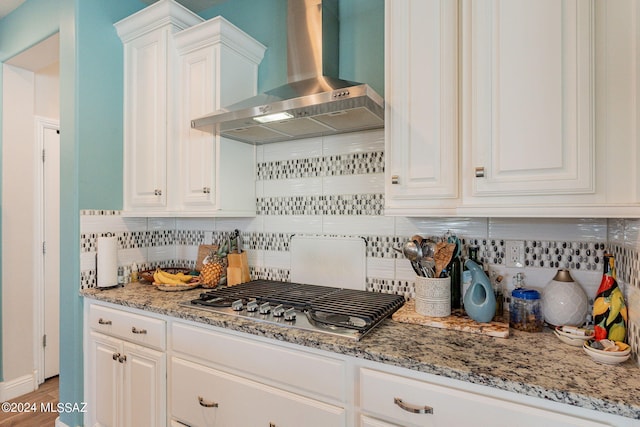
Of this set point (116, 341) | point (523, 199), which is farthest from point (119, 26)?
point (523, 199)

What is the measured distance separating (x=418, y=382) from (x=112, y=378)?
172cm

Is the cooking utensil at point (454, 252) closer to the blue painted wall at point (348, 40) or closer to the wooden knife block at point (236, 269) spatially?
the blue painted wall at point (348, 40)

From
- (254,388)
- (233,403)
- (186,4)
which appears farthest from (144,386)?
(186,4)

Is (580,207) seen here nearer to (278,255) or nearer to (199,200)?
(278,255)

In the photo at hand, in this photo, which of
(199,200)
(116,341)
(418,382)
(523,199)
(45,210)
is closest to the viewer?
(418,382)

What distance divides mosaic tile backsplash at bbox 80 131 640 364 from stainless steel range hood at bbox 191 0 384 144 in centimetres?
19

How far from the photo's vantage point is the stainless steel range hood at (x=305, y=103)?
4.92 ft

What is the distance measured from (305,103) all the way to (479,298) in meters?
1.08

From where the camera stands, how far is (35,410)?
2412 millimetres

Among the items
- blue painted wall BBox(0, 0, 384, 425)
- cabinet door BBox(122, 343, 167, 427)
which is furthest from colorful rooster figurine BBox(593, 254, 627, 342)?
cabinet door BBox(122, 343, 167, 427)

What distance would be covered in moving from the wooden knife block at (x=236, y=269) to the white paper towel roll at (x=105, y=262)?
711 mm

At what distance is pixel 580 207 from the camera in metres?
1.09

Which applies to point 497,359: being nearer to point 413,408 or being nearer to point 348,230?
point 413,408

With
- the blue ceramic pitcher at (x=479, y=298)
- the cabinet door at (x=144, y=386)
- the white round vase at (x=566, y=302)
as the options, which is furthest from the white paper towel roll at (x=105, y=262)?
the white round vase at (x=566, y=302)
